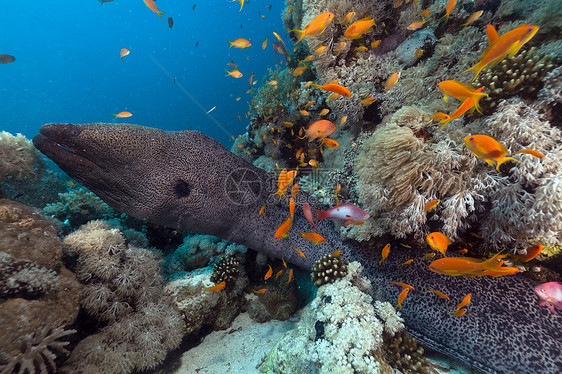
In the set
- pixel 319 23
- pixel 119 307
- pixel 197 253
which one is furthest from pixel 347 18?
pixel 119 307

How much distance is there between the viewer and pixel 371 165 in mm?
3049

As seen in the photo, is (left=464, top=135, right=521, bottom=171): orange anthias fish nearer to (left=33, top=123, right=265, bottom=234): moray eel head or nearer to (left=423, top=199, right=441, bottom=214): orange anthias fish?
(left=423, top=199, right=441, bottom=214): orange anthias fish

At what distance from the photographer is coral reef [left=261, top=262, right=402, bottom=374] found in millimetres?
2211

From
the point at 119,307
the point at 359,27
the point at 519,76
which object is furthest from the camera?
the point at 359,27

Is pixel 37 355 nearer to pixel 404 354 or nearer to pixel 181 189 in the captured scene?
pixel 181 189

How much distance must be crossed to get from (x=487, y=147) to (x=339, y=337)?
228 cm

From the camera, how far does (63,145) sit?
3.20 m

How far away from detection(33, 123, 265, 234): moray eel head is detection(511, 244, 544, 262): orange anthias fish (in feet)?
Result: 12.6

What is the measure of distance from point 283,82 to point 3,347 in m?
7.60

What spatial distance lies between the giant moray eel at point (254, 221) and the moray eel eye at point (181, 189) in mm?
16

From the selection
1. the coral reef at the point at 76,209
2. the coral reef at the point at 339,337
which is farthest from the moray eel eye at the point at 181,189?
the coral reef at the point at 76,209

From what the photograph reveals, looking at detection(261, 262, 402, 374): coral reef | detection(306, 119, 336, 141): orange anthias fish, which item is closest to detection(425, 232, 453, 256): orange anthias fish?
detection(261, 262, 402, 374): coral reef

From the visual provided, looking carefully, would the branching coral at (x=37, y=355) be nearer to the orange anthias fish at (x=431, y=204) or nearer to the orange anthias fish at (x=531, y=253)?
the orange anthias fish at (x=431, y=204)

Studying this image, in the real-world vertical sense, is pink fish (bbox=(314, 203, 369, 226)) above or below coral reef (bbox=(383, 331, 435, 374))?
above
